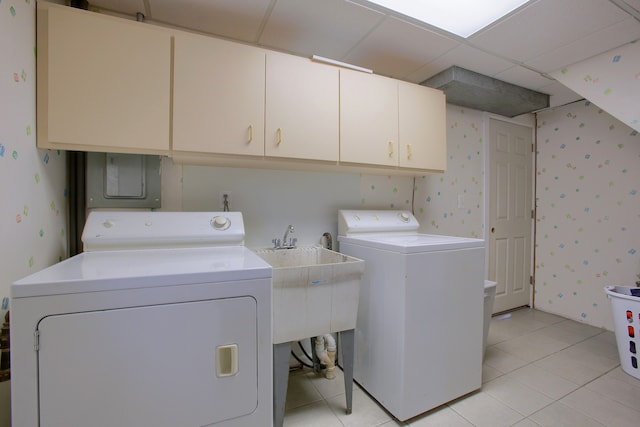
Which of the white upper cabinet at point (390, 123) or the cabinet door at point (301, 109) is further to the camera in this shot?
the white upper cabinet at point (390, 123)

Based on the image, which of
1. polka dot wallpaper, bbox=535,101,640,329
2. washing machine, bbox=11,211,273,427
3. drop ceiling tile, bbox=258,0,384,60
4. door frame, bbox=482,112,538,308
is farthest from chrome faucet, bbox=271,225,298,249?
polka dot wallpaper, bbox=535,101,640,329

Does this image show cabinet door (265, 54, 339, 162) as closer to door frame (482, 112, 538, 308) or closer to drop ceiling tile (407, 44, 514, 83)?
drop ceiling tile (407, 44, 514, 83)

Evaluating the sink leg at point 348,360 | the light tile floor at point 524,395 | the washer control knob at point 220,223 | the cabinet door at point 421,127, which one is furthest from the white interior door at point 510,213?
the washer control knob at point 220,223

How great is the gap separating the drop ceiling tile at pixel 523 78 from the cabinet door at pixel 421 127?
0.71 m

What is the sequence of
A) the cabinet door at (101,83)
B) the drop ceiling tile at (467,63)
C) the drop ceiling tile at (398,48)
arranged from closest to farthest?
the cabinet door at (101,83), the drop ceiling tile at (398,48), the drop ceiling tile at (467,63)

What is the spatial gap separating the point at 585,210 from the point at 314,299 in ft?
10.3

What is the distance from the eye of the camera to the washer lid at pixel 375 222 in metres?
2.09

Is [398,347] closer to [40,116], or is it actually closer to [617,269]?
[40,116]

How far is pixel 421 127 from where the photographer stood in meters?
2.07

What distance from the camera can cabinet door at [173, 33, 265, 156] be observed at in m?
1.39

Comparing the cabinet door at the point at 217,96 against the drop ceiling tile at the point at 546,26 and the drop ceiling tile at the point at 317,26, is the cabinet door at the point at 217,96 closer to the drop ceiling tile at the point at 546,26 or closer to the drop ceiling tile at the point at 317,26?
the drop ceiling tile at the point at 317,26

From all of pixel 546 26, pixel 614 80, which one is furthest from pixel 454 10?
pixel 614 80

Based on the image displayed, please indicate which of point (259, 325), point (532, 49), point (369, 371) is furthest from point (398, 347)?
point (532, 49)

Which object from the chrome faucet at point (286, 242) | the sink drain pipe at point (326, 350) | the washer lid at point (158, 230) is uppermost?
the washer lid at point (158, 230)
